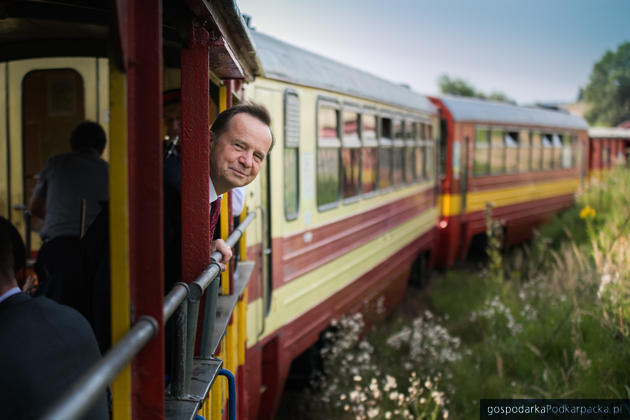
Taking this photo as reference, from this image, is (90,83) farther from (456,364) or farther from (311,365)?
(456,364)

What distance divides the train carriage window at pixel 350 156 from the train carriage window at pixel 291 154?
1.03 metres

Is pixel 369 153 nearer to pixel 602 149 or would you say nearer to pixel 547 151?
pixel 547 151

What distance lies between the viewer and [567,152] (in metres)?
15.2

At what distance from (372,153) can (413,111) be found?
2.20 m

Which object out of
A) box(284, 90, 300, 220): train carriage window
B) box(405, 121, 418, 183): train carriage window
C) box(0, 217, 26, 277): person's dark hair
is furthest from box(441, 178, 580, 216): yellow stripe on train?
box(0, 217, 26, 277): person's dark hair

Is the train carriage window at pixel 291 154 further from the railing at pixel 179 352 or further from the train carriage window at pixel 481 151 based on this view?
the train carriage window at pixel 481 151

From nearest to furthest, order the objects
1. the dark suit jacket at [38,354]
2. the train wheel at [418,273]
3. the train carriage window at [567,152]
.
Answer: the dark suit jacket at [38,354], the train wheel at [418,273], the train carriage window at [567,152]

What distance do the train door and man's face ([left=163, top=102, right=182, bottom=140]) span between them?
1166 mm

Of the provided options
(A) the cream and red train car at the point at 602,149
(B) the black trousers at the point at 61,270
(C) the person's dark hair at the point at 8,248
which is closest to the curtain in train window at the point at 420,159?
(B) the black trousers at the point at 61,270

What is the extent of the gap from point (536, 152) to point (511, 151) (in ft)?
4.59

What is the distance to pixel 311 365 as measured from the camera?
225 inches

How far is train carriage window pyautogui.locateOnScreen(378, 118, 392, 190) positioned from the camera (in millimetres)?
7074

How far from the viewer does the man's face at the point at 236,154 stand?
2.45 meters

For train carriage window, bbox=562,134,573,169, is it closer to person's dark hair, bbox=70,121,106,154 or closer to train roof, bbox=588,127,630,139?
train roof, bbox=588,127,630,139
